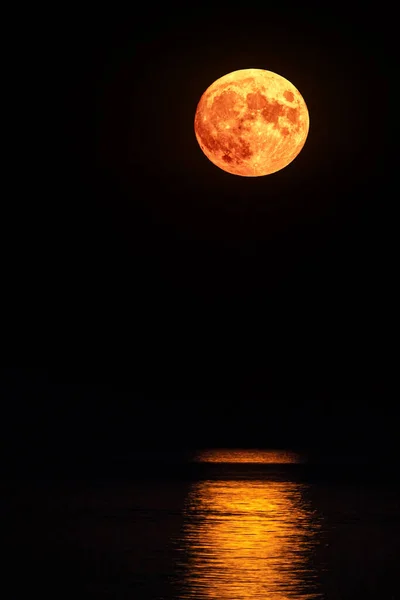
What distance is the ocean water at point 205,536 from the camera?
7.27 m

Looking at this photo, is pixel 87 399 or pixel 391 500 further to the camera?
pixel 87 399

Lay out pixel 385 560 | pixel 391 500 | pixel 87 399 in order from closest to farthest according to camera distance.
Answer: pixel 385 560
pixel 391 500
pixel 87 399

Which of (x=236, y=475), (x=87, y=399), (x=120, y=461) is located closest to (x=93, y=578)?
(x=236, y=475)

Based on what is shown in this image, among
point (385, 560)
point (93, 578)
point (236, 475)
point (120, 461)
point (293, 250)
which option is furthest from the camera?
point (293, 250)

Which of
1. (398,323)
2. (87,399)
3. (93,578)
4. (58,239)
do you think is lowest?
(93,578)

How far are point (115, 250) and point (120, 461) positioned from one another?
16.2 meters

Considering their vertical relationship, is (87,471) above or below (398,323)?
below

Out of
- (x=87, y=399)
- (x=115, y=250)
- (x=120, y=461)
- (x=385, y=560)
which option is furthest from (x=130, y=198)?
(x=385, y=560)

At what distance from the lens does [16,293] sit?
32500 millimetres

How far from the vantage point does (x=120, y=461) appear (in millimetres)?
16859

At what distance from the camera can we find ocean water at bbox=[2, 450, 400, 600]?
23.9ft

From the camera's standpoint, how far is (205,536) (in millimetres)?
9328

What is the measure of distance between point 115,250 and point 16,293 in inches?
112

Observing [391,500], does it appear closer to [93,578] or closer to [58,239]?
[93,578]
